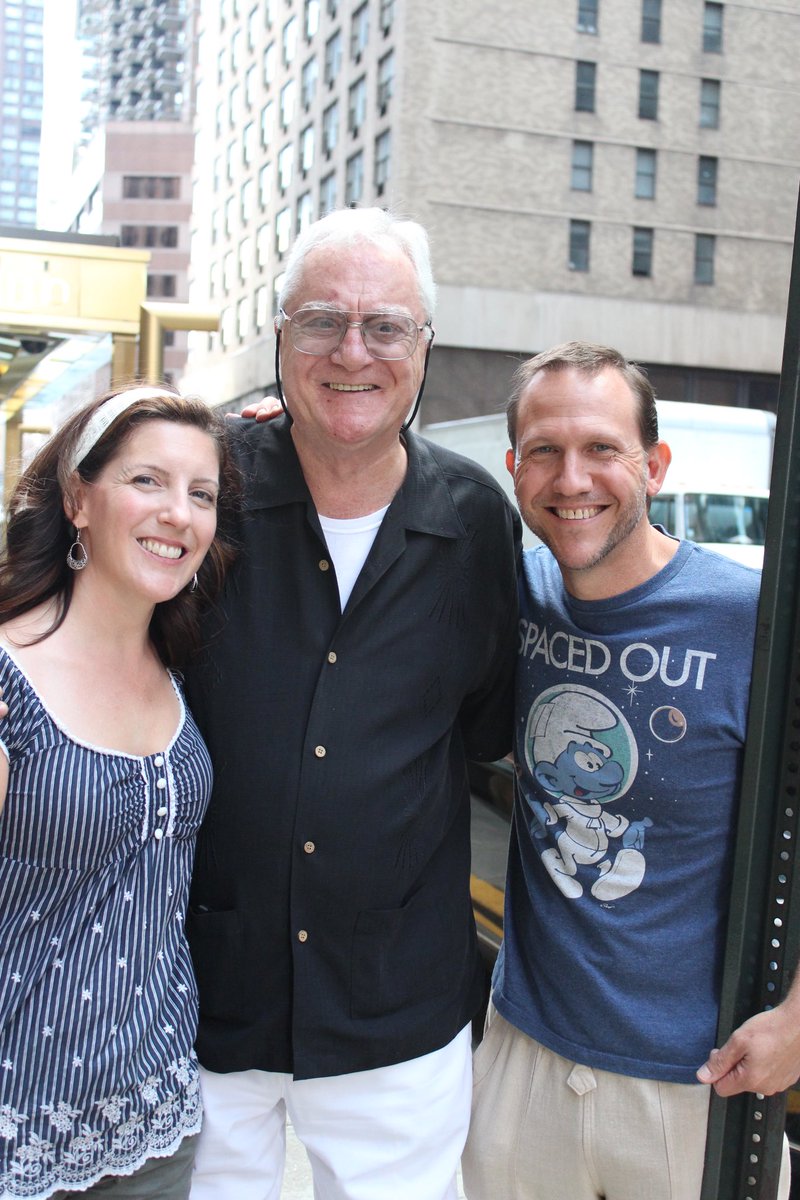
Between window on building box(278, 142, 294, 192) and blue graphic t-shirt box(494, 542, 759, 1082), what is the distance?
146 ft

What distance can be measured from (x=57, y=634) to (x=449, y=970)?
1.02m

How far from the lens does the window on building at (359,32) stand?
3570 centimetres

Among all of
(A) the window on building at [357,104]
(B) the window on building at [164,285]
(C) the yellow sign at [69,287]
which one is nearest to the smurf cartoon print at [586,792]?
(C) the yellow sign at [69,287]

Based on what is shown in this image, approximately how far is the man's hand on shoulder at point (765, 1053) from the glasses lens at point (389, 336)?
135 cm

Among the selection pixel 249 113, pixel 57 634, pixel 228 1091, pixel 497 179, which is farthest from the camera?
pixel 249 113

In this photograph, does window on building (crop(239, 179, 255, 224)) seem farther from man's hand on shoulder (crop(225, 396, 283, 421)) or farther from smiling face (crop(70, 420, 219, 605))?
smiling face (crop(70, 420, 219, 605))

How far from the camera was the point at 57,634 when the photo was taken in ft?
6.48

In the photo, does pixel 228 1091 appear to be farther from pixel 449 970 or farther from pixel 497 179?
pixel 497 179

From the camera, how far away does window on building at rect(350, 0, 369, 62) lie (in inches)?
1406

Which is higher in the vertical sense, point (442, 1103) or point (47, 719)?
point (47, 719)

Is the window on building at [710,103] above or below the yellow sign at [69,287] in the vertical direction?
above

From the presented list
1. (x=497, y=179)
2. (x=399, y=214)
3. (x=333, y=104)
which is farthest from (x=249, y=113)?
(x=399, y=214)

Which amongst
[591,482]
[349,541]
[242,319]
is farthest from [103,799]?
[242,319]

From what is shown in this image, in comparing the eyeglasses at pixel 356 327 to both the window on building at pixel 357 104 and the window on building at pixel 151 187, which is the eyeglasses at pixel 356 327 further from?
the window on building at pixel 151 187
